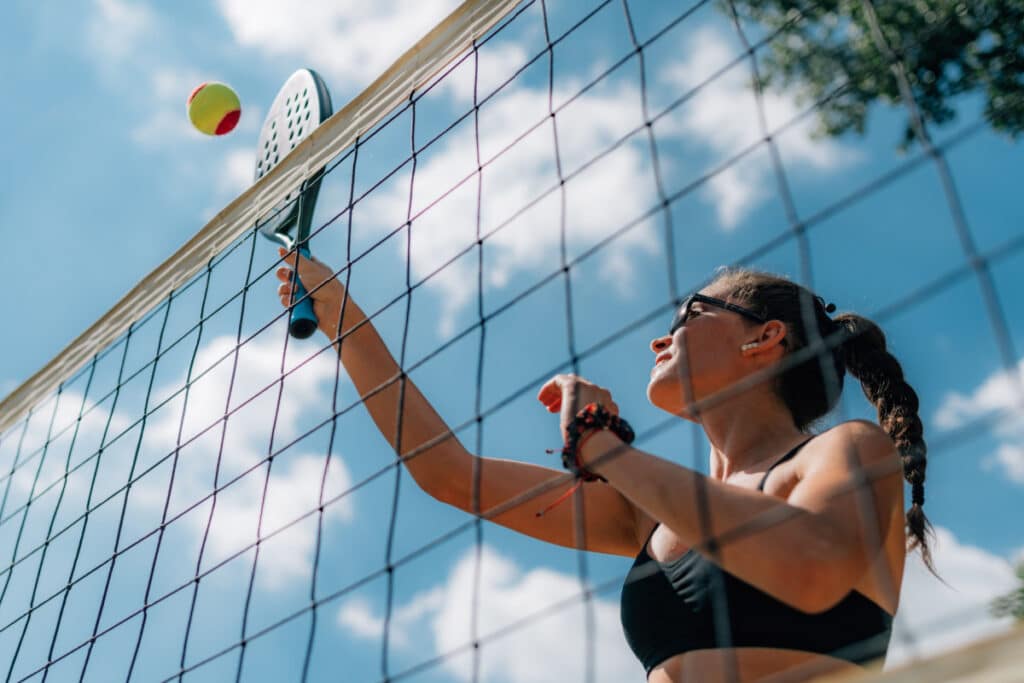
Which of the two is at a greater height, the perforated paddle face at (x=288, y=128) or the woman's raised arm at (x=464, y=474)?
the perforated paddle face at (x=288, y=128)

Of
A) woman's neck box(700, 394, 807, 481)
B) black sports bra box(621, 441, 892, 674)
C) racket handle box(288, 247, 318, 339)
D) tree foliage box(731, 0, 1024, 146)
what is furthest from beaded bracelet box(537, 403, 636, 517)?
tree foliage box(731, 0, 1024, 146)

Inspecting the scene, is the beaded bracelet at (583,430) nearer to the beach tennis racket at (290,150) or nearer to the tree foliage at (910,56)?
the beach tennis racket at (290,150)

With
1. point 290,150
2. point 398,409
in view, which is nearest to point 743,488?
point 398,409

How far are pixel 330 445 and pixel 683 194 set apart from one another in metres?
1.11

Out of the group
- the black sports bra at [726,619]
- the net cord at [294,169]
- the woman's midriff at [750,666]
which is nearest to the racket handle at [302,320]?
the net cord at [294,169]

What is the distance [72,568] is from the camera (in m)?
3.54

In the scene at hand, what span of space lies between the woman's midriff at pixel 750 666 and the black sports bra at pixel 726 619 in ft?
0.04

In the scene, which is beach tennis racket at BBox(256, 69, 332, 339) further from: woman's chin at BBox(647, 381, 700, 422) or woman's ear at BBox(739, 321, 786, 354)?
woman's ear at BBox(739, 321, 786, 354)

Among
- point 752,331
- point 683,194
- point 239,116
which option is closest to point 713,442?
point 752,331

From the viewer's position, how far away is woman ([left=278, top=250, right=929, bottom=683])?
5.36 ft

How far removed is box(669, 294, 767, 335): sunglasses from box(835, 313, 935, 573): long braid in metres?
0.20

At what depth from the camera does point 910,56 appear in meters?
5.10

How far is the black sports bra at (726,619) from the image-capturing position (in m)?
1.79

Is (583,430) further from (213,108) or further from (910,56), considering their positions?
(910,56)
